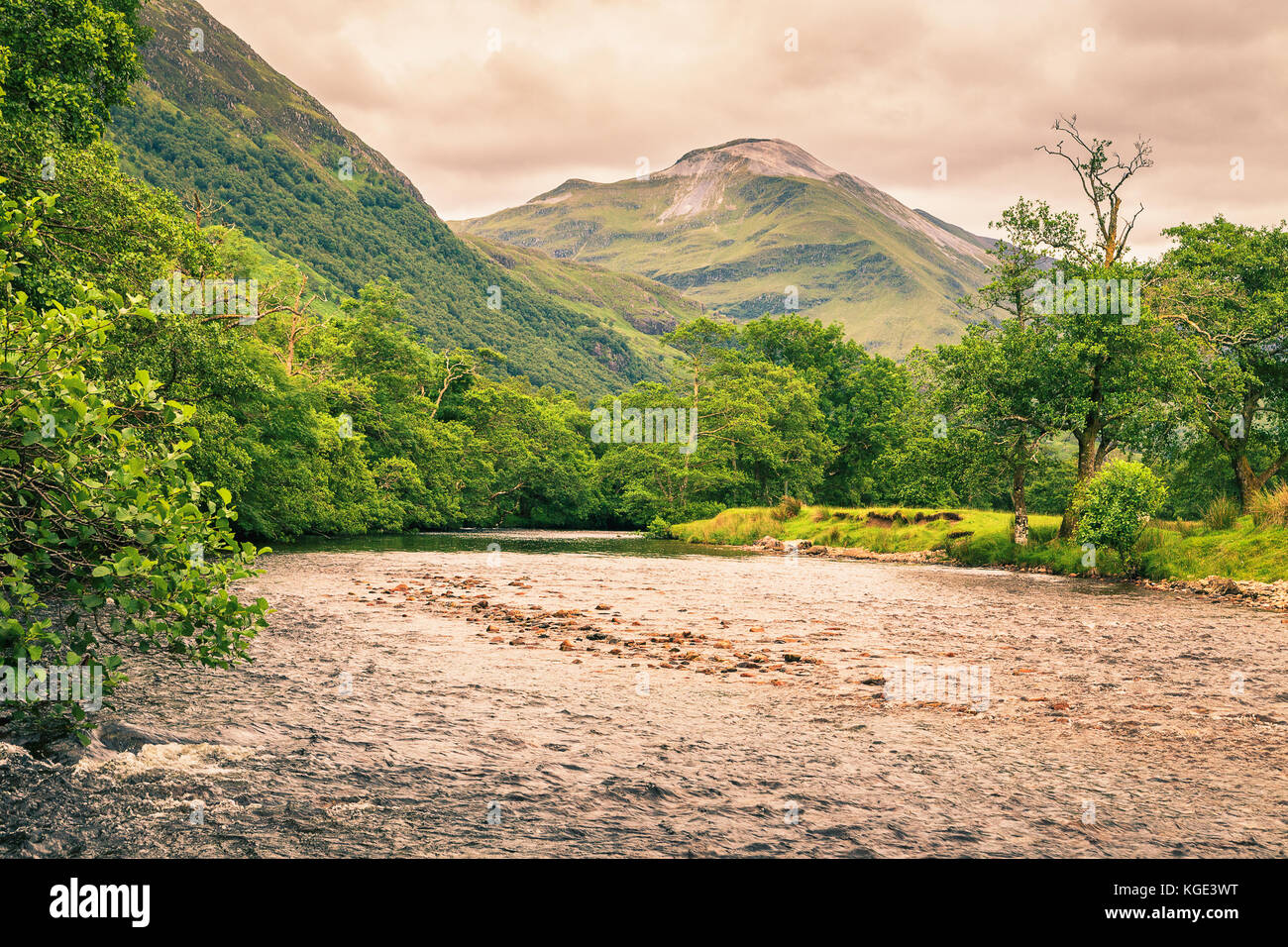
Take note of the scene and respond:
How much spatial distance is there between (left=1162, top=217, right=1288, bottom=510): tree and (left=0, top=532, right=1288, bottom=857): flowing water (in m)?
29.0

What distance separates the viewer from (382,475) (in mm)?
72000

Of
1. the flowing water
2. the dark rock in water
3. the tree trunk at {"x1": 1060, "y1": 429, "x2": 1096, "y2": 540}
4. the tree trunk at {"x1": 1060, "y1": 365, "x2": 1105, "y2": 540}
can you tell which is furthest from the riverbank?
the dark rock in water

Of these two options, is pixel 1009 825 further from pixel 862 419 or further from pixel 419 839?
pixel 862 419

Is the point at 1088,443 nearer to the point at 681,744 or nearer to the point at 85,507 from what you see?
the point at 681,744

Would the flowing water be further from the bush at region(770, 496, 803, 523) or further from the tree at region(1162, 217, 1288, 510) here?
the bush at region(770, 496, 803, 523)

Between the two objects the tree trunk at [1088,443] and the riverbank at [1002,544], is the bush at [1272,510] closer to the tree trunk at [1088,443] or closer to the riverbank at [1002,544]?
the riverbank at [1002,544]

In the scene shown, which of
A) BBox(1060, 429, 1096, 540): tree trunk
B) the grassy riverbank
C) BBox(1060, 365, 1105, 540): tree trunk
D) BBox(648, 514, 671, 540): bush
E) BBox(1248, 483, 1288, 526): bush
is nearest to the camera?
the grassy riverbank

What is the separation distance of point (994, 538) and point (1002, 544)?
1.04 metres

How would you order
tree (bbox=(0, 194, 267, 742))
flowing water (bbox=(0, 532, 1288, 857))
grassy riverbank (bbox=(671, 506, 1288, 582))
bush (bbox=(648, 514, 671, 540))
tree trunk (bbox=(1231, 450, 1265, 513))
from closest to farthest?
flowing water (bbox=(0, 532, 1288, 857)), tree (bbox=(0, 194, 267, 742)), grassy riverbank (bbox=(671, 506, 1288, 582)), tree trunk (bbox=(1231, 450, 1265, 513)), bush (bbox=(648, 514, 671, 540))

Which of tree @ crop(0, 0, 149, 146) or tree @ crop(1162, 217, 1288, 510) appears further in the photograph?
tree @ crop(1162, 217, 1288, 510)

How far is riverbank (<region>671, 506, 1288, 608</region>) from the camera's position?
34.0 m

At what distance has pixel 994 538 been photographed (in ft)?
163

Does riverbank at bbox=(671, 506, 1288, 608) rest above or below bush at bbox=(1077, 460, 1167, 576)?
below
